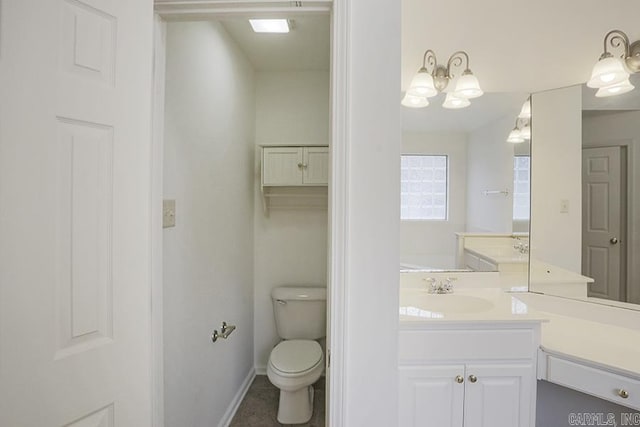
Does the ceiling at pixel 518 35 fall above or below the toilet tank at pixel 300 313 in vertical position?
above

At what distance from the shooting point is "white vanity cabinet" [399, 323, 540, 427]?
1.18 meters

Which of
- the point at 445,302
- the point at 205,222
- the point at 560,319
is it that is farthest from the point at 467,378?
the point at 205,222

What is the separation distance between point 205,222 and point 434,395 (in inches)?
54.1

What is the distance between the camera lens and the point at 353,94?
3.02 feet

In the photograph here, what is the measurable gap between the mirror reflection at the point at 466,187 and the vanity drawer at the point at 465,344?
19.3 inches

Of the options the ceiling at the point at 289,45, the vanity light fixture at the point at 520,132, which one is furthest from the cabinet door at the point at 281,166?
the vanity light fixture at the point at 520,132

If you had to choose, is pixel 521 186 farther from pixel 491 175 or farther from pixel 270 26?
pixel 270 26

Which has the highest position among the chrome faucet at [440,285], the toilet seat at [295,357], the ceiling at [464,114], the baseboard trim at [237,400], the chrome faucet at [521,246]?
the ceiling at [464,114]

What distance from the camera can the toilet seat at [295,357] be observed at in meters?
1.61

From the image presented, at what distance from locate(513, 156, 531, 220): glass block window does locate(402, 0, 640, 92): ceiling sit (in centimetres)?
43

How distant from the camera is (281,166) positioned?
2020mm

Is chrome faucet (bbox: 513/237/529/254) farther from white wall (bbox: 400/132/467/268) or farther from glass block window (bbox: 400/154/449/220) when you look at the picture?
glass block window (bbox: 400/154/449/220)

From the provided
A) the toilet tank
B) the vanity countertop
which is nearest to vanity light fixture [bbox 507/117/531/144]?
the vanity countertop

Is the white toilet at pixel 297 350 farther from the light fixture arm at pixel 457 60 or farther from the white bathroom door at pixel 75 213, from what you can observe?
the light fixture arm at pixel 457 60
